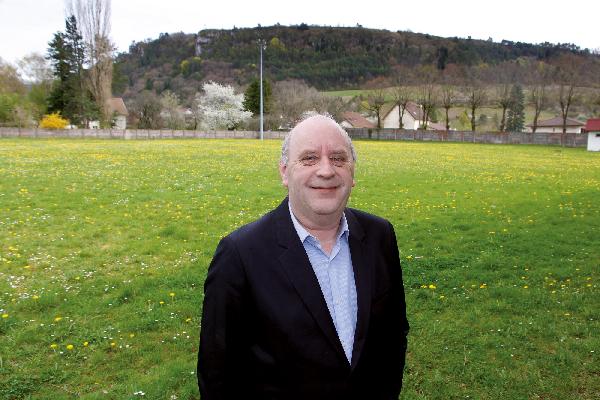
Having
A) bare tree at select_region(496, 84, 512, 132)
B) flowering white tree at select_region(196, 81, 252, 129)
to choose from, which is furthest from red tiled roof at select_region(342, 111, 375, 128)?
flowering white tree at select_region(196, 81, 252, 129)

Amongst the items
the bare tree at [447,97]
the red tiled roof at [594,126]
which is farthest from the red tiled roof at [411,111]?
the red tiled roof at [594,126]

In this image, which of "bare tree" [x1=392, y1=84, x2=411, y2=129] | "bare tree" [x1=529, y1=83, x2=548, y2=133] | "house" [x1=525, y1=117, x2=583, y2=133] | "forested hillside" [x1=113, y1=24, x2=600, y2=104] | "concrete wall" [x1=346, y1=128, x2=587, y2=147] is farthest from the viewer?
"forested hillside" [x1=113, y1=24, x2=600, y2=104]

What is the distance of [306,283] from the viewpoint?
212 cm

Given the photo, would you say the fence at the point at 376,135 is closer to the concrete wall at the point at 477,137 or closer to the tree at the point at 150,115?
the concrete wall at the point at 477,137

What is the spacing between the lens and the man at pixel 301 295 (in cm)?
213

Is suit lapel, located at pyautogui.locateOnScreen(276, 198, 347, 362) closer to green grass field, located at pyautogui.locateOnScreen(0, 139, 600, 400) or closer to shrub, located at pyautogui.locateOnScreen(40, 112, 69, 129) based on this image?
green grass field, located at pyautogui.locateOnScreen(0, 139, 600, 400)

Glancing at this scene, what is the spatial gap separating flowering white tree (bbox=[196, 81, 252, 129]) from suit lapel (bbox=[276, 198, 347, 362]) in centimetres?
7654

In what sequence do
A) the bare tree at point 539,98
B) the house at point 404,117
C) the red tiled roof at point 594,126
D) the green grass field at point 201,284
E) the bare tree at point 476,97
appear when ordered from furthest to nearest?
the house at point 404,117, the bare tree at point 476,97, the bare tree at point 539,98, the red tiled roof at point 594,126, the green grass field at point 201,284

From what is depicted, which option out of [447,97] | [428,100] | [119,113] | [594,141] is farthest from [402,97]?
[119,113]

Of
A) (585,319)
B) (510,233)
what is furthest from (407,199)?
(585,319)

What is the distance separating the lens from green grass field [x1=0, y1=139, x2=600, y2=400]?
15.4 ft

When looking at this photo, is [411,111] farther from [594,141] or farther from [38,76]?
[38,76]

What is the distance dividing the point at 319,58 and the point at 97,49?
124 metres

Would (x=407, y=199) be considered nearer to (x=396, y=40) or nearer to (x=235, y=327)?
(x=235, y=327)
